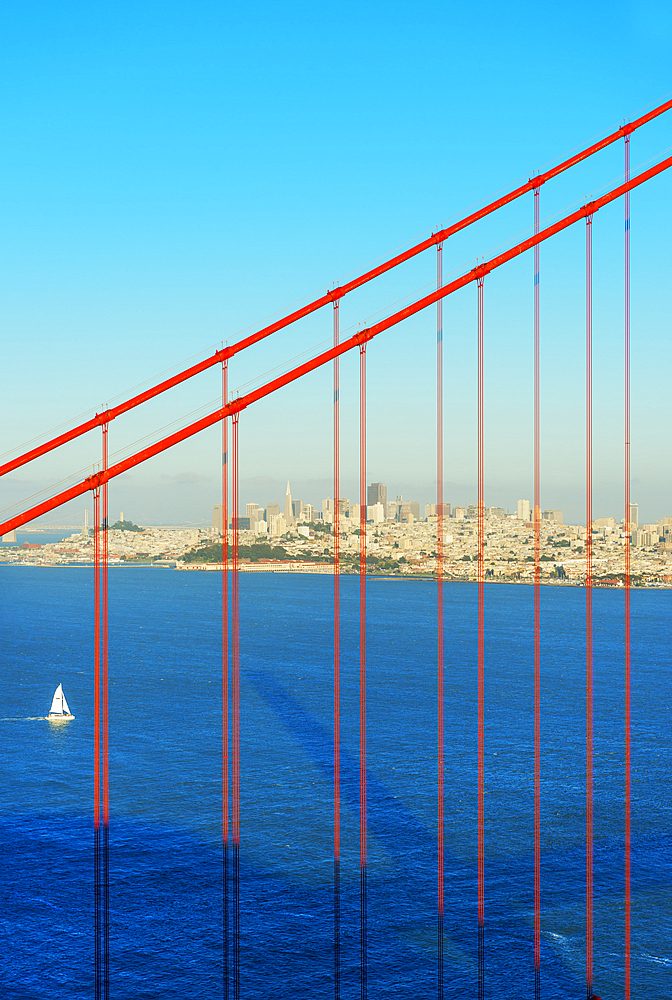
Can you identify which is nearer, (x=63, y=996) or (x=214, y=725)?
(x=63, y=996)

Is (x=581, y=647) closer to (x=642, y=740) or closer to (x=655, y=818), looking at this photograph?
(x=642, y=740)

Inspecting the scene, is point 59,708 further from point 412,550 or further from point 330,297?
point 412,550

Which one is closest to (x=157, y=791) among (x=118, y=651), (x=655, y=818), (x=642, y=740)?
(x=655, y=818)

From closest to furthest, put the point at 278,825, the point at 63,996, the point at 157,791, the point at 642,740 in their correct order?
1. the point at 63,996
2. the point at 278,825
3. the point at 157,791
4. the point at 642,740

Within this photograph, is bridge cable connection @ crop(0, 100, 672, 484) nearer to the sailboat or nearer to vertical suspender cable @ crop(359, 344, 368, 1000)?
vertical suspender cable @ crop(359, 344, 368, 1000)

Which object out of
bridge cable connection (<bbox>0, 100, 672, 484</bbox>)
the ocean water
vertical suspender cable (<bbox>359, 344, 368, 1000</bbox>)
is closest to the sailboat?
the ocean water

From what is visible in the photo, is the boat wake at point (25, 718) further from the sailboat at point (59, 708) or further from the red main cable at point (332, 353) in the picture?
the red main cable at point (332, 353)

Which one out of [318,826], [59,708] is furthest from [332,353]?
[59,708]

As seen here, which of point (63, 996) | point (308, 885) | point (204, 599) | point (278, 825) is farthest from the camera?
point (204, 599)
